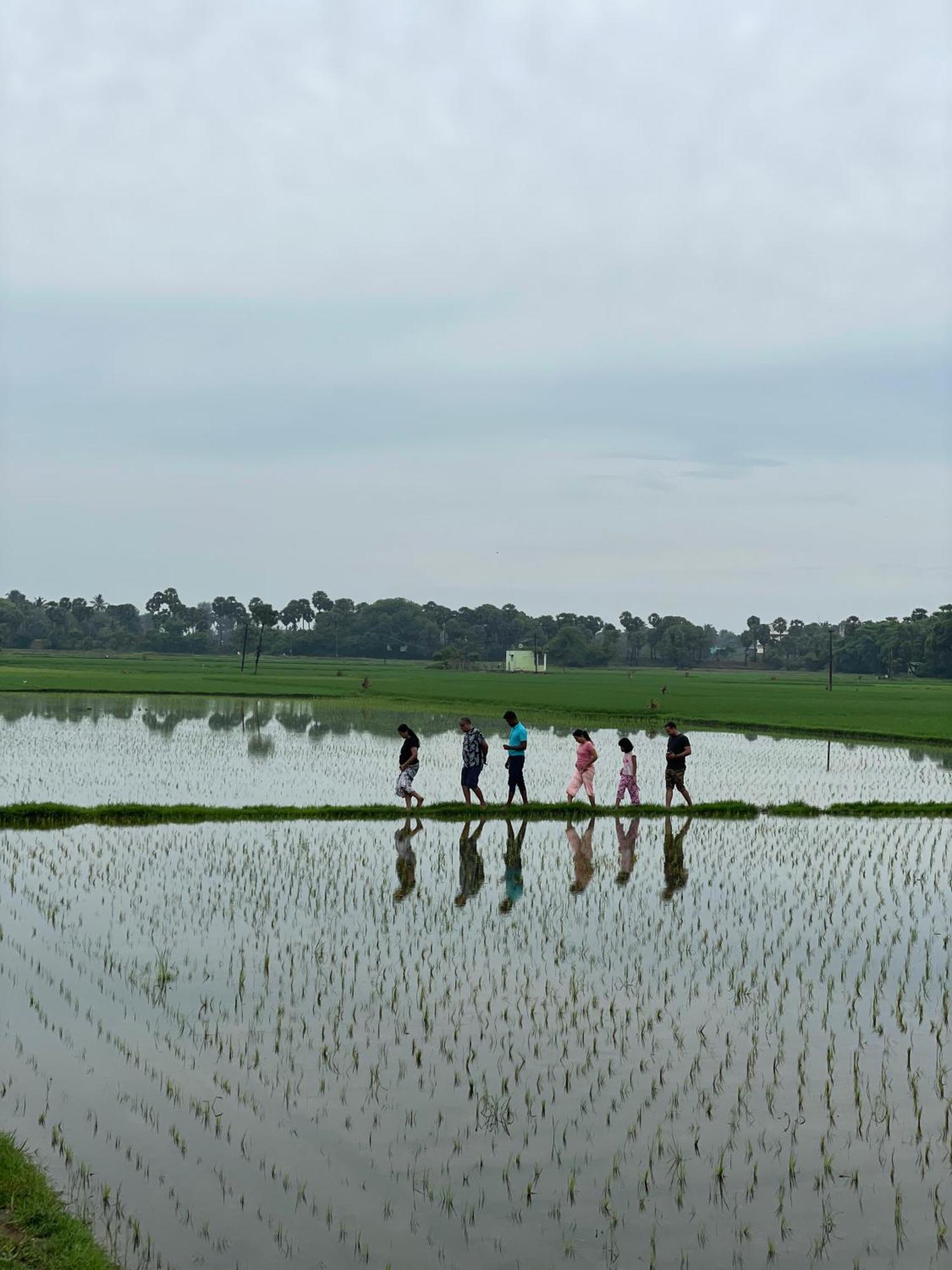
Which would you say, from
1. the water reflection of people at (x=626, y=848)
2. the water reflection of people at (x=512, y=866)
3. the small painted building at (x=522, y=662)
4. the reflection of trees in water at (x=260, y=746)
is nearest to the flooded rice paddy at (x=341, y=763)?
the reflection of trees in water at (x=260, y=746)

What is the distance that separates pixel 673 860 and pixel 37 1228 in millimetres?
12893

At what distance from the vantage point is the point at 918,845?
20.0 meters

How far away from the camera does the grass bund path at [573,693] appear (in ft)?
169

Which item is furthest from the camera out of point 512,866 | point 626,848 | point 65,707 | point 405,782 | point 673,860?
point 65,707

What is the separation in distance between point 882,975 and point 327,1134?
6097mm

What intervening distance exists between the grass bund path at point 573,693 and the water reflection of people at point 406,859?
26.8 metres

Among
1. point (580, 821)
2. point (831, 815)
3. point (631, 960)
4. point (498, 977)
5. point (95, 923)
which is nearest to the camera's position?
point (498, 977)

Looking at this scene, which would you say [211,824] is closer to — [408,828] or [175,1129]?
[408,828]

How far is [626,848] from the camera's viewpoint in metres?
19.1

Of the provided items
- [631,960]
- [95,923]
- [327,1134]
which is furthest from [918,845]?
[327,1134]

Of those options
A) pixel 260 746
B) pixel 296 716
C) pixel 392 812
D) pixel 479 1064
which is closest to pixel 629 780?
pixel 392 812

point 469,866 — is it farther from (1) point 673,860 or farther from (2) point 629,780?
(2) point 629,780

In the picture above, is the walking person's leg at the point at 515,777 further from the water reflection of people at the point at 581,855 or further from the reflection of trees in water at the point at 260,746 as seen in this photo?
the reflection of trees in water at the point at 260,746

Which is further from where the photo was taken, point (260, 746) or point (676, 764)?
point (260, 746)
